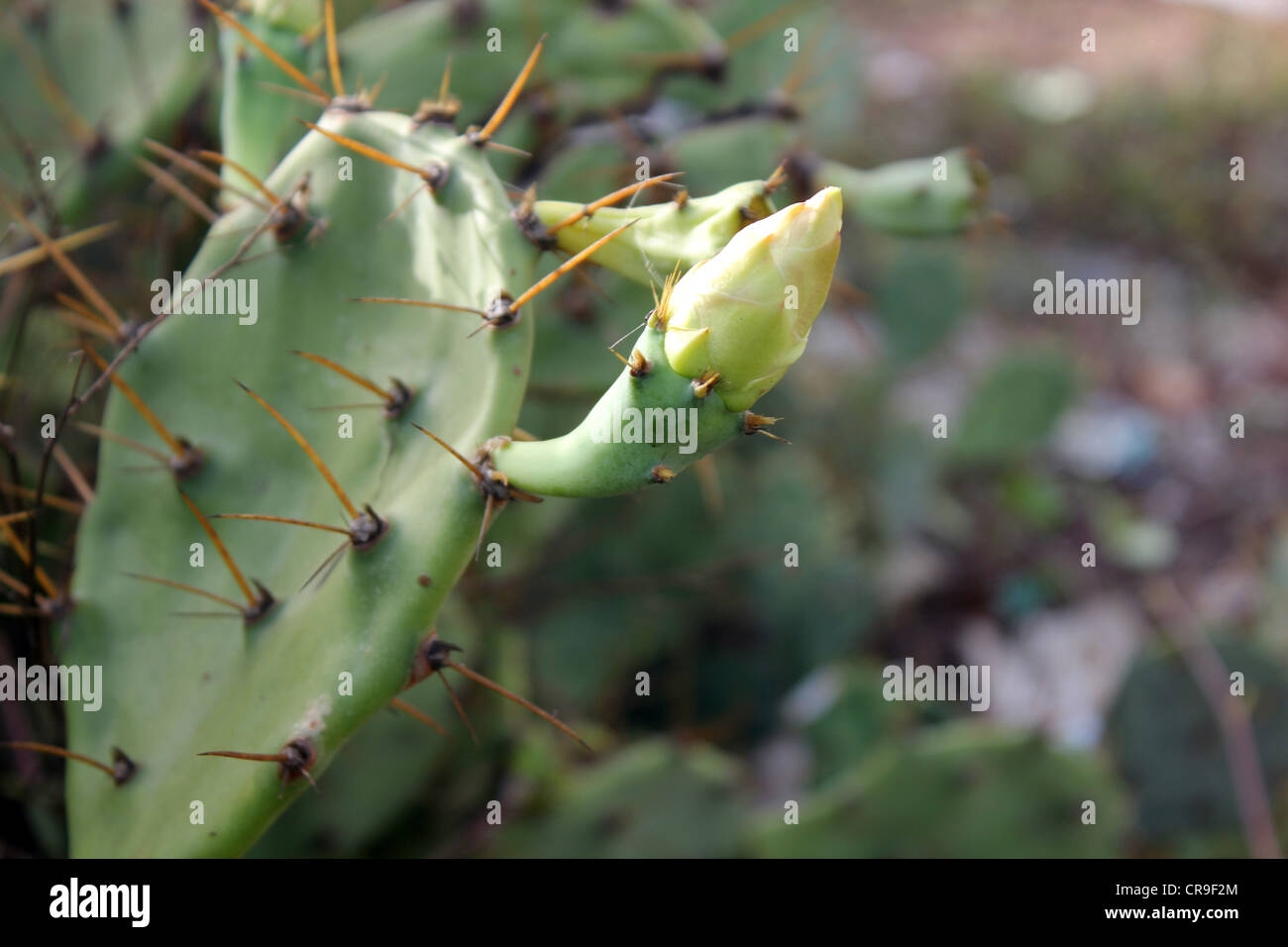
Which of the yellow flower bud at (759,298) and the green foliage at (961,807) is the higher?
the yellow flower bud at (759,298)

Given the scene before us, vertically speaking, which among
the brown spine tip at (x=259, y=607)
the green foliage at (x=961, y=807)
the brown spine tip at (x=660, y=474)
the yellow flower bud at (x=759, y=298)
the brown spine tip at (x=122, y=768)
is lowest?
the green foliage at (x=961, y=807)

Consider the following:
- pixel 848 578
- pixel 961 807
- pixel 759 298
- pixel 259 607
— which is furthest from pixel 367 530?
pixel 848 578

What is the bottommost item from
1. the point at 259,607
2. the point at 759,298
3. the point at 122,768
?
the point at 122,768

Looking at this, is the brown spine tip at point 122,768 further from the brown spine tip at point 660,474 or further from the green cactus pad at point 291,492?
the brown spine tip at point 660,474

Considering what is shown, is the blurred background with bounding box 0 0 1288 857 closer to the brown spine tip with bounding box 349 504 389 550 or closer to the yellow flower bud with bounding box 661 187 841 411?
the brown spine tip with bounding box 349 504 389 550

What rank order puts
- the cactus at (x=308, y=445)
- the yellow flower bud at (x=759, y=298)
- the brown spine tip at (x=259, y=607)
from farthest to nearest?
the brown spine tip at (x=259, y=607) → the cactus at (x=308, y=445) → the yellow flower bud at (x=759, y=298)

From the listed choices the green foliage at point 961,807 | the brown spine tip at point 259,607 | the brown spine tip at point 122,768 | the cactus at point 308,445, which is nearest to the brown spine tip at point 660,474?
the cactus at point 308,445

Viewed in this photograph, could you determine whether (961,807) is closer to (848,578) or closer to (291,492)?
(848,578)
